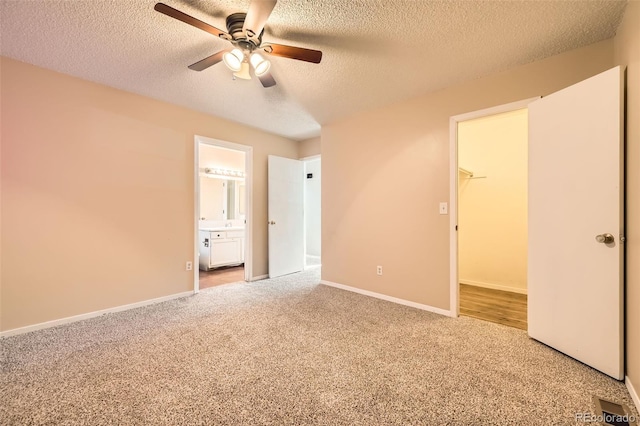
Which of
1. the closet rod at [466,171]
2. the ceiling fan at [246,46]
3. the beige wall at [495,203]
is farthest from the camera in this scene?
the beige wall at [495,203]

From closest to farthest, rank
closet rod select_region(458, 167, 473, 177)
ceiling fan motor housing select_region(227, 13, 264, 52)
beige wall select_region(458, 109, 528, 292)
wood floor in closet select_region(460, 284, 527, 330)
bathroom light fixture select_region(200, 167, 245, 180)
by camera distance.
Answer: ceiling fan motor housing select_region(227, 13, 264, 52) < wood floor in closet select_region(460, 284, 527, 330) < closet rod select_region(458, 167, 473, 177) < beige wall select_region(458, 109, 528, 292) < bathroom light fixture select_region(200, 167, 245, 180)

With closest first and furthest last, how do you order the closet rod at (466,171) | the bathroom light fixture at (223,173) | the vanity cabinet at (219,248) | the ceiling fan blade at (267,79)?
the ceiling fan blade at (267,79), the closet rod at (466,171), the vanity cabinet at (219,248), the bathroom light fixture at (223,173)

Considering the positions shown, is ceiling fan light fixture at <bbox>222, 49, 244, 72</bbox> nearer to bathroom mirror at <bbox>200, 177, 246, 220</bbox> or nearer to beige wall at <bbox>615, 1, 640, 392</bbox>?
beige wall at <bbox>615, 1, 640, 392</bbox>

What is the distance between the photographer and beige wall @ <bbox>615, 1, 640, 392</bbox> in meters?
1.47

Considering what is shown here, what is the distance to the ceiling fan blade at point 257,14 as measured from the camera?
1420 mm

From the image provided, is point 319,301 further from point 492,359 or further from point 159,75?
point 159,75

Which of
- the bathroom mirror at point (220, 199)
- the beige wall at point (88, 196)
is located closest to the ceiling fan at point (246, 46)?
the beige wall at point (88, 196)

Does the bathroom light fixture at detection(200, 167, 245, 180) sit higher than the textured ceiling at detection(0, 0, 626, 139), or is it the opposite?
the textured ceiling at detection(0, 0, 626, 139)

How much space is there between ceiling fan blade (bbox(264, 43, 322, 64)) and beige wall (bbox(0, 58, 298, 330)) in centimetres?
203

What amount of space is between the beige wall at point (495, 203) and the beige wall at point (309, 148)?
7.23 feet

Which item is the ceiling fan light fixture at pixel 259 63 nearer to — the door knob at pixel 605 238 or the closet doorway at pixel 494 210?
the door knob at pixel 605 238

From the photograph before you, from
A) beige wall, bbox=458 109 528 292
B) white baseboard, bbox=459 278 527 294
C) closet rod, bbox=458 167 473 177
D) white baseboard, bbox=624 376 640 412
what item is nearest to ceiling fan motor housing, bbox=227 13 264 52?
closet rod, bbox=458 167 473 177

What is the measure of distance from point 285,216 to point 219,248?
1.52 m

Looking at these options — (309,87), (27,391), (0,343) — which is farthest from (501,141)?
(0,343)
